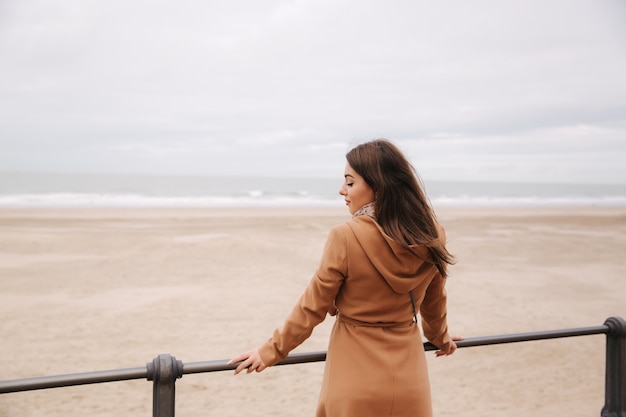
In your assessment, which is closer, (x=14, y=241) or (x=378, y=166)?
(x=378, y=166)

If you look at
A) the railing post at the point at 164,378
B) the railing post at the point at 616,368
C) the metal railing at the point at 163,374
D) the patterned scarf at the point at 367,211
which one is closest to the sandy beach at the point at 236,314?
the railing post at the point at 616,368

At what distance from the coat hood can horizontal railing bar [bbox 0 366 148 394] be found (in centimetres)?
84

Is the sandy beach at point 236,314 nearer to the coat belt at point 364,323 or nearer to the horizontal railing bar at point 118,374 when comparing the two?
the horizontal railing bar at point 118,374

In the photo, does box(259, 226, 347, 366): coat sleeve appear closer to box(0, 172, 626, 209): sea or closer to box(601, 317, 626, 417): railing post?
box(601, 317, 626, 417): railing post

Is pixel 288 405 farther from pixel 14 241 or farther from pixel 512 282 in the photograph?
pixel 14 241

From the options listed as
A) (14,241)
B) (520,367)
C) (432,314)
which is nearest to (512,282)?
(520,367)

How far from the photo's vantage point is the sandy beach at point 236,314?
18.3 ft

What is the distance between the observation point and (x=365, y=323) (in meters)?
1.89

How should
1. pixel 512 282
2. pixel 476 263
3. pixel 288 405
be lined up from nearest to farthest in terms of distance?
pixel 288 405 < pixel 512 282 < pixel 476 263

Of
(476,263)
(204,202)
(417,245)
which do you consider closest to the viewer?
(417,245)

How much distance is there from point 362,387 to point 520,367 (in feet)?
17.7

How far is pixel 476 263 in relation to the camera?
45.1ft

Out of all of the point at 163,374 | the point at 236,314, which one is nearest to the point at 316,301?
the point at 163,374

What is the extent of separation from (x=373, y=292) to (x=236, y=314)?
7148 mm
